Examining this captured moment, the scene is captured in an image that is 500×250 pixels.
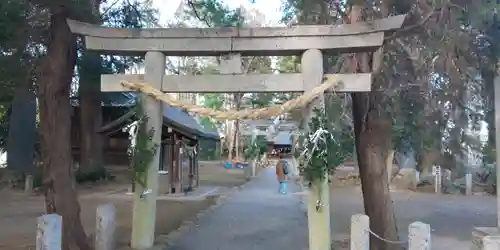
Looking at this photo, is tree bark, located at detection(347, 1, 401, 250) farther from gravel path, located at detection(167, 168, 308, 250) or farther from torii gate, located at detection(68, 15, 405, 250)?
gravel path, located at detection(167, 168, 308, 250)

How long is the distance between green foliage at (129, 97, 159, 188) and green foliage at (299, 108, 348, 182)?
2.42m

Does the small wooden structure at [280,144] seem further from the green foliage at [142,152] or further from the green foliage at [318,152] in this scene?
the green foliage at [318,152]

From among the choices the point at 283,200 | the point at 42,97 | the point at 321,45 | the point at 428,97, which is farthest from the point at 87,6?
the point at 283,200

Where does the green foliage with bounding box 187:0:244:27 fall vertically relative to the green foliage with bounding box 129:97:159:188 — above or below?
above

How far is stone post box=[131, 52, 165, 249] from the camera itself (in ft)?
27.6

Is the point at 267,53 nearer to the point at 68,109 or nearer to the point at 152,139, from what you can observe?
the point at 152,139

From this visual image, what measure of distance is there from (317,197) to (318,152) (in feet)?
2.36

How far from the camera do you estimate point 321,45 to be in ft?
27.2

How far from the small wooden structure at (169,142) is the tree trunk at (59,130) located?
29.6ft

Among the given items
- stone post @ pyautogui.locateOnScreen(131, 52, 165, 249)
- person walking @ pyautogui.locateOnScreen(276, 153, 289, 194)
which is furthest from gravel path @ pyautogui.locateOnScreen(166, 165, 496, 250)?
stone post @ pyautogui.locateOnScreen(131, 52, 165, 249)

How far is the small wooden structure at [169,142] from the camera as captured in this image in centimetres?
2255

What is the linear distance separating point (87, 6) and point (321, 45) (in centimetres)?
397

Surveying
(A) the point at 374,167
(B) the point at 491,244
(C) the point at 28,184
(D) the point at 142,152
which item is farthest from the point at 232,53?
(C) the point at 28,184

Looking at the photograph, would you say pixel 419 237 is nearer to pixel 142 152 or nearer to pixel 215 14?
pixel 142 152
